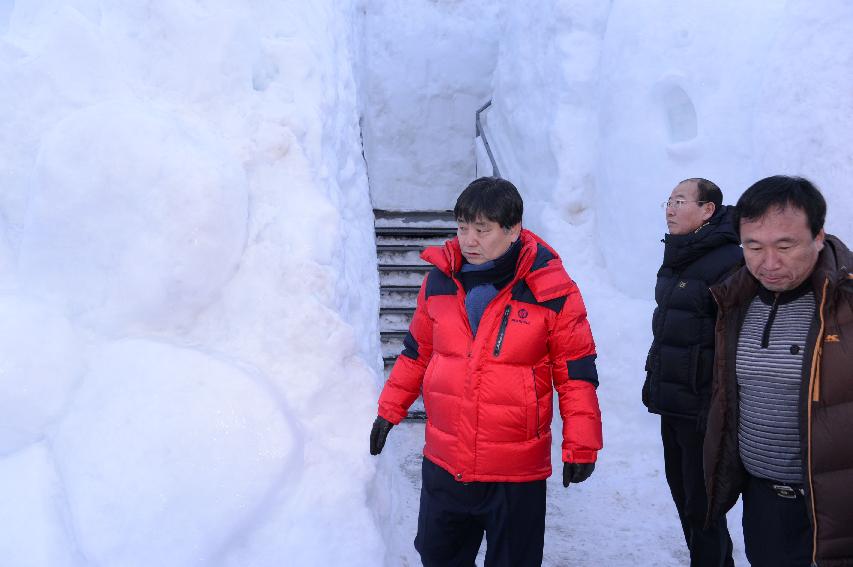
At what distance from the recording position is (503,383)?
227cm

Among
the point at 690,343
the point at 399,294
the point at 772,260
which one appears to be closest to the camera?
the point at 772,260

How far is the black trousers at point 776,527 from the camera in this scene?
76.9 inches

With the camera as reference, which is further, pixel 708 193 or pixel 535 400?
pixel 708 193

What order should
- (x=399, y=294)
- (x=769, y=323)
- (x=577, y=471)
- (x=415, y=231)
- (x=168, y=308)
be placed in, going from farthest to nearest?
Answer: 1. (x=415, y=231)
2. (x=399, y=294)
3. (x=168, y=308)
4. (x=577, y=471)
5. (x=769, y=323)

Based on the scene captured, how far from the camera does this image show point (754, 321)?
2.10 m

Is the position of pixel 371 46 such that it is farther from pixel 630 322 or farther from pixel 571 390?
pixel 571 390

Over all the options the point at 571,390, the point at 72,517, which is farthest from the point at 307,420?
the point at 571,390

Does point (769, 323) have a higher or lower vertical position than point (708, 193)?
lower

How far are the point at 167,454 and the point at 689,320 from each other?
2.10 meters

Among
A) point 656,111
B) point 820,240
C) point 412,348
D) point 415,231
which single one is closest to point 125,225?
point 412,348

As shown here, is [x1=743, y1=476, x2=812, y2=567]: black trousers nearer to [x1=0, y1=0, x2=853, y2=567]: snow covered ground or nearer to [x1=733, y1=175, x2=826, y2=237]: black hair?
[x1=733, y1=175, x2=826, y2=237]: black hair

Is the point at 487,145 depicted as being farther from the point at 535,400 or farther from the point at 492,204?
the point at 535,400

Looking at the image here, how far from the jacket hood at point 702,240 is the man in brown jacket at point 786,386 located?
67 centimetres

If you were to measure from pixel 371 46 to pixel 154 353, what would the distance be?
6968 millimetres
